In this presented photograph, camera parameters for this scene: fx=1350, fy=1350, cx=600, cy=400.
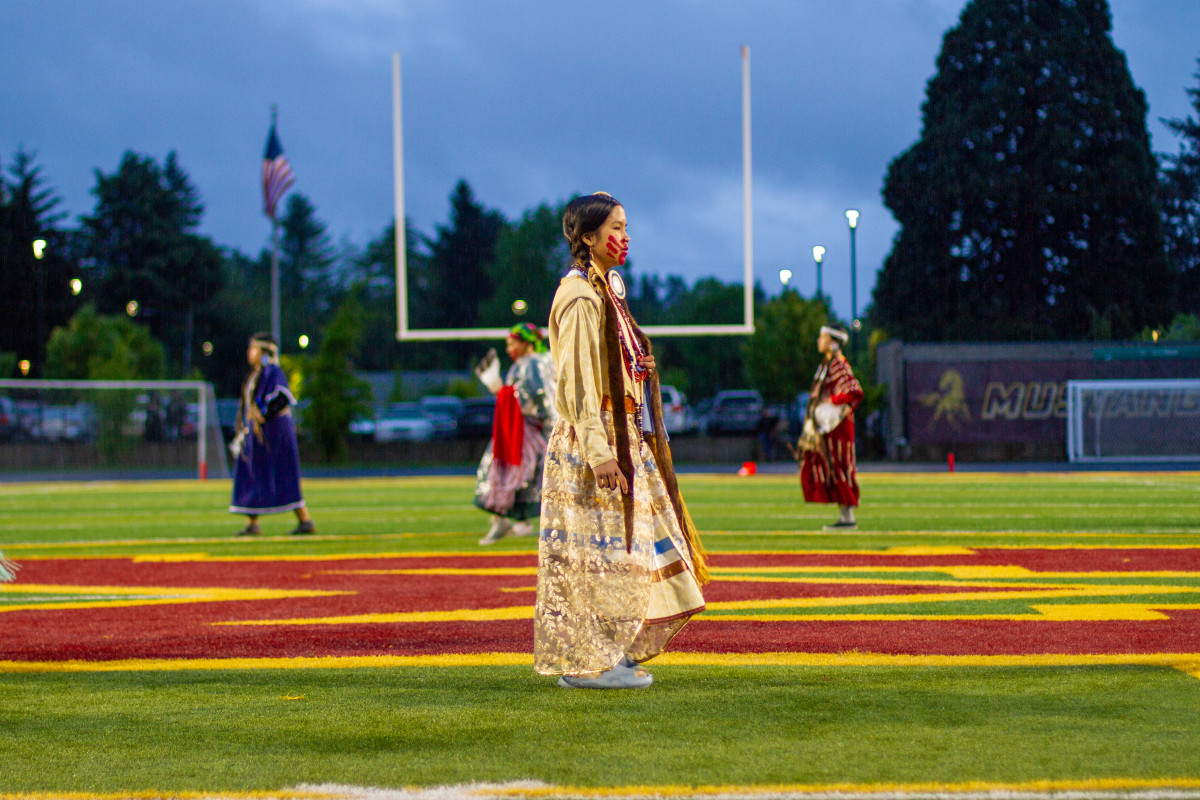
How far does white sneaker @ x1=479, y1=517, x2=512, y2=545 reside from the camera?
39.3ft

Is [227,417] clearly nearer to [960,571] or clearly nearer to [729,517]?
[729,517]

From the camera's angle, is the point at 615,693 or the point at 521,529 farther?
the point at 521,529

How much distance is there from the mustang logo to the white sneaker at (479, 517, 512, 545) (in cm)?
2315

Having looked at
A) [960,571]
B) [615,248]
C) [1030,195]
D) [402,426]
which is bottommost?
[960,571]

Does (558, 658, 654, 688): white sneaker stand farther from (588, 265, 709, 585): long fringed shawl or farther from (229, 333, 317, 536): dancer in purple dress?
(229, 333, 317, 536): dancer in purple dress

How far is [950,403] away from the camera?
111ft

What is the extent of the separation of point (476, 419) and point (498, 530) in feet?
87.8

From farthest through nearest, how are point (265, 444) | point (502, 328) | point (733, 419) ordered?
point (733, 419) < point (502, 328) < point (265, 444)

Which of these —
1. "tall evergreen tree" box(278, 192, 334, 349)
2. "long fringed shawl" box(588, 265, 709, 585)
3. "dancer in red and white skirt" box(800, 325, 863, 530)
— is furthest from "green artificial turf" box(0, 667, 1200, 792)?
"tall evergreen tree" box(278, 192, 334, 349)

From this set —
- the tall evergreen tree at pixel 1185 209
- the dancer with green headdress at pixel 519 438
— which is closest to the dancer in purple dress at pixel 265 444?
the dancer with green headdress at pixel 519 438

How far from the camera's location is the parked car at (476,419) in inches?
1507

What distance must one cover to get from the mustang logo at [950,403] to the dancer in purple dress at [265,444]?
23597mm

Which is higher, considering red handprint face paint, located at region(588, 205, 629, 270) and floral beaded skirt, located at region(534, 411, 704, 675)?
red handprint face paint, located at region(588, 205, 629, 270)

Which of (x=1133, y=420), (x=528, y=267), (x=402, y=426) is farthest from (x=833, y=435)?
(x=402, y=426)
